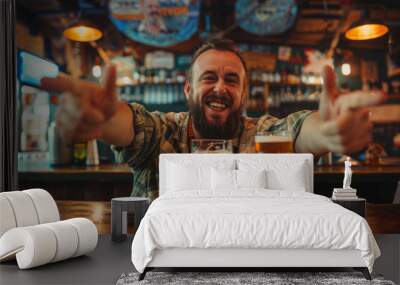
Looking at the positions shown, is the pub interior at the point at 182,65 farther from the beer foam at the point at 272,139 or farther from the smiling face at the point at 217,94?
the beer foam at the point at 272,139

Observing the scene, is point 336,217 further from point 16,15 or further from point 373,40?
point 16,15

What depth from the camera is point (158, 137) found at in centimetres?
668

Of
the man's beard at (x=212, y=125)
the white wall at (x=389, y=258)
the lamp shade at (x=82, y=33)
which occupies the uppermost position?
the lamp shade at (x=82, y=33)

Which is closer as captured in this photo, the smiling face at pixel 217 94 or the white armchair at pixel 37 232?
the white armchair at pixel 37 232

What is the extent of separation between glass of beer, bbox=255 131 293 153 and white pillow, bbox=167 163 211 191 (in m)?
1.01

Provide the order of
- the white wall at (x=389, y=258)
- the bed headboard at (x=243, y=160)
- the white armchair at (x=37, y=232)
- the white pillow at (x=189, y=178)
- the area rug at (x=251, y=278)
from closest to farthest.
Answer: the area rug at (x=251, y=278) < the white wall at (x=389, y=258) < the white armchair at (x=37, y=232) < the white pillow at (x=189, y=178) < the bed headboard at (x=243, y=160)

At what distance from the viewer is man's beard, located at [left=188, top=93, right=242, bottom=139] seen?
6641 millimetres

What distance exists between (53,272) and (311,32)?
4103mm

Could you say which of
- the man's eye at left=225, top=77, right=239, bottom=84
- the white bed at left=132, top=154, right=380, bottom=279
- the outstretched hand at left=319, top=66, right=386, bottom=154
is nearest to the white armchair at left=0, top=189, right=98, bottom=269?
the white bed at left=132, top=154, right=380, bottom=279

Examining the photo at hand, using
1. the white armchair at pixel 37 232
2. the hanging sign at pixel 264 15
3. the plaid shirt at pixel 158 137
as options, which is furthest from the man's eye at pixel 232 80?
the white armchair at pixel 37 232

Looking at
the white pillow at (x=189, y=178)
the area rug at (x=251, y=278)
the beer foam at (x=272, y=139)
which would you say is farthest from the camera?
the beer foam at (x=272, y=139)

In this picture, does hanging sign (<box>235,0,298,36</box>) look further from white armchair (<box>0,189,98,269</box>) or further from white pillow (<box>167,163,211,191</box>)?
white armchair (<box>0,189,98,269</box>)

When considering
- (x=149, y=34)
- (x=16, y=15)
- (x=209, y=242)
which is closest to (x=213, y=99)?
(x=149, y=34)

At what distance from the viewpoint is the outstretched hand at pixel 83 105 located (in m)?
6.64
